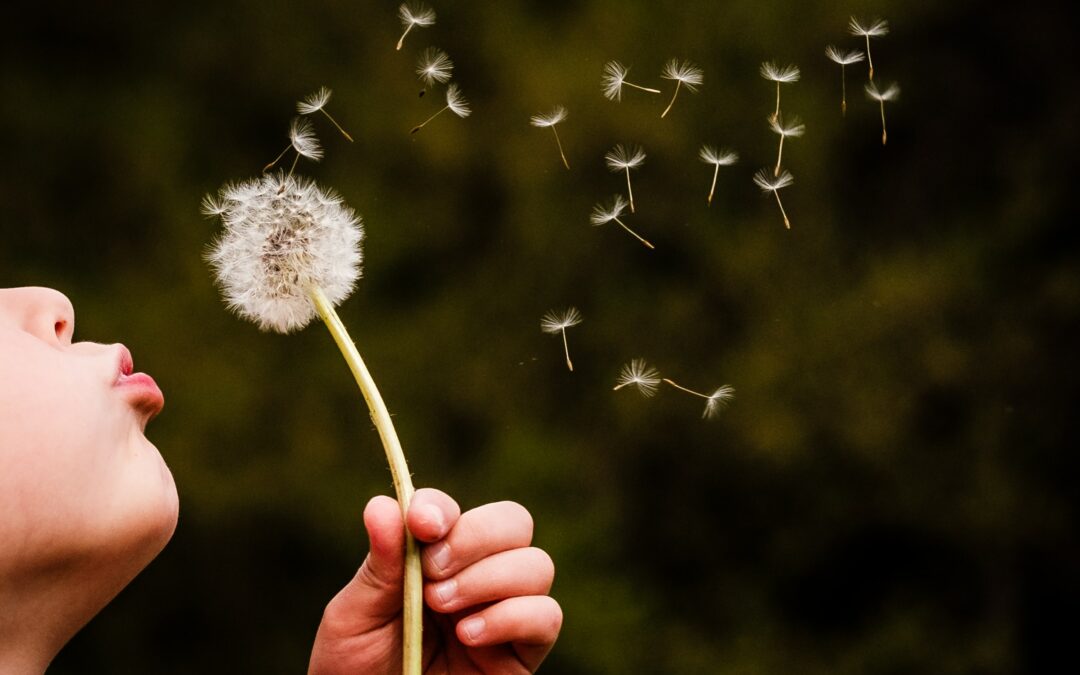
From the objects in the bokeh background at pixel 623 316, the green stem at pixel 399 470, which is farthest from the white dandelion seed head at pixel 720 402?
the green stem at pixel 399 470

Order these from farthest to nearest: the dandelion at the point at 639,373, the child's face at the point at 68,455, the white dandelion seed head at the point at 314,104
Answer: the dandelion at the point at 639,373 < the white dandelion seed head at the point at 314,104 < the child's face at the point at 68,455

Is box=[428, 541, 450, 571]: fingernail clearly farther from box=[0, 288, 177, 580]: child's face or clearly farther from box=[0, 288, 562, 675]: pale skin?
box=[0, 288, 177, 580]: child's face

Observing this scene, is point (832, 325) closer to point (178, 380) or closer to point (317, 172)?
point (317, 172)

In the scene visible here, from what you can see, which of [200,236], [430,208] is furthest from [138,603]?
[430,208]

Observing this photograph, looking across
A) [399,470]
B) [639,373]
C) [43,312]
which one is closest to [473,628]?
[399,470]

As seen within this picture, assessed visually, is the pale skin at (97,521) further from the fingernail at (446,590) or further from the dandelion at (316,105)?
the dandelion at (316,105)

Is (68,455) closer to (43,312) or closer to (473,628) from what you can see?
(43,312)

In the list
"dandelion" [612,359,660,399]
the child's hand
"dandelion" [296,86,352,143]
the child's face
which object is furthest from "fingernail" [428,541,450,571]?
"dandelion" [612,359,660,399]
